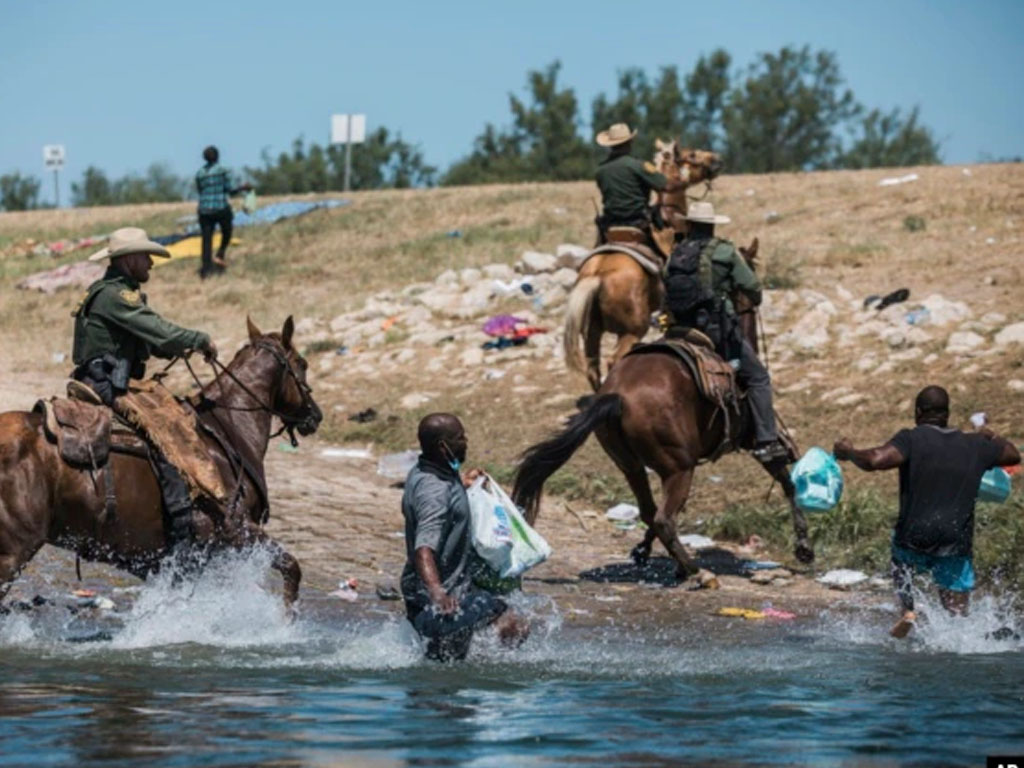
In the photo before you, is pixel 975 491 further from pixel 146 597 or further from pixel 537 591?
pixel 146 597

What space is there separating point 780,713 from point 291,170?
6518 centimetres

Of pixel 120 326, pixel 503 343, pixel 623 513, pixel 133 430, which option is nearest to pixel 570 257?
pixel 503 343

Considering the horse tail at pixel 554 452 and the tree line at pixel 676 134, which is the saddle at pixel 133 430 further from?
the tree line at pixel 676 134

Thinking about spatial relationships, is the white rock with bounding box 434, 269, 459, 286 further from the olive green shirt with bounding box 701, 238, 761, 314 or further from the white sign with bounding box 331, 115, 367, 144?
the white sign with bounding box 331, 115, 367, 144

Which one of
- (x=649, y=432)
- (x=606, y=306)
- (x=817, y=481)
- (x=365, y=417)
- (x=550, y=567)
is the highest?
(x=606, y=306)

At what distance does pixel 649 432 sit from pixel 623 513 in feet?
9.05

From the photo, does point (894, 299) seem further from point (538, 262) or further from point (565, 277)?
point (538, 262)

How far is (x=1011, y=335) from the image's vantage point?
663 inches

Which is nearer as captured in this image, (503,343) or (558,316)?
(503,343)

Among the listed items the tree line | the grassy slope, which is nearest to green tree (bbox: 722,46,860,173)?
the tree line

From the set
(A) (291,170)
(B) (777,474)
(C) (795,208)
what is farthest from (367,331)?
(A) (291,170)

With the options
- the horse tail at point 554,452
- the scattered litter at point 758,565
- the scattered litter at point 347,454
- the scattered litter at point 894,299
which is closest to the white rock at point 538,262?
the scattered litter at point 894,299

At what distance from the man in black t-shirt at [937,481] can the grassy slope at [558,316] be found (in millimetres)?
2434

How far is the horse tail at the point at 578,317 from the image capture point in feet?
51.0
